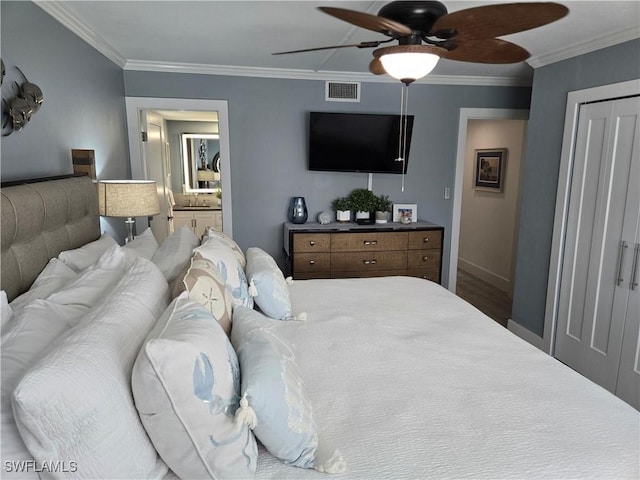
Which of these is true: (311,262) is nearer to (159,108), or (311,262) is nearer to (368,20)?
(159,108)

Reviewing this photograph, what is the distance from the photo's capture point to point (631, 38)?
2555 mm

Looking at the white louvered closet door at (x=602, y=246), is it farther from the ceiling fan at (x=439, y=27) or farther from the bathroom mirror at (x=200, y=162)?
the bathroom mirror at (x=200, y=162)

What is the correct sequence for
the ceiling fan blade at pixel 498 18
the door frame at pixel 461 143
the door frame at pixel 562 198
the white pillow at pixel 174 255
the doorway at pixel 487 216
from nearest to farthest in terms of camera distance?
the ceiling fan blade at pixel 498 18, the white pillow at pixel 174 255, the door frame at pixel 562 198, the door frame at pixel 461 143, the doorway at pixel 487 216

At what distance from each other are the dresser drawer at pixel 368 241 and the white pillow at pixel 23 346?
104 inches

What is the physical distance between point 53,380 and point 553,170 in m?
3.55

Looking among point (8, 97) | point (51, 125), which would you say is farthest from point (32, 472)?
point (51, 125)

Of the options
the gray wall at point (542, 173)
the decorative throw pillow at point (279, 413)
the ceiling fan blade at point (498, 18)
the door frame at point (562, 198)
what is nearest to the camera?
the decorative throw pillow at point (279, 413)

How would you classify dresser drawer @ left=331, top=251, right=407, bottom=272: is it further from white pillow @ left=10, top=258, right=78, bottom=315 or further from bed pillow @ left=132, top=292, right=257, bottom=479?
bed pillow @ left=132, top=292, right=257, bottom=479

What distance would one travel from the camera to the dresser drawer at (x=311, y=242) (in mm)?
3766

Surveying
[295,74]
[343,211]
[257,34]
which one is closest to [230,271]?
[257,34]

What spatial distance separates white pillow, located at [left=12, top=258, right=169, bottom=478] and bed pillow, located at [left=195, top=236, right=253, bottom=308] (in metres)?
0.81

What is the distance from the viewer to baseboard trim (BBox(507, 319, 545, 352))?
11.4 ft

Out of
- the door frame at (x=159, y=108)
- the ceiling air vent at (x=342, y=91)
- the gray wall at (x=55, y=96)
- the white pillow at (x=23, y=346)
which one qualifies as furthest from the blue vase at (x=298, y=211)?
the white pillow at (x=23, y=346)

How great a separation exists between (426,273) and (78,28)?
340 centimetres
